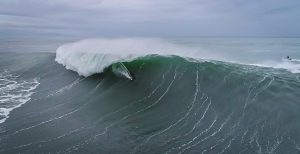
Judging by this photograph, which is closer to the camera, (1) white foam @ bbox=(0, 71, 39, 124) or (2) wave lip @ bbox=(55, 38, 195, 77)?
(1) white foam @ bbox=(0, 71, 39, 124)

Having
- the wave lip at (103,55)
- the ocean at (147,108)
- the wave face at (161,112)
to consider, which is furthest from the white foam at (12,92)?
the wave lip at (103,55)

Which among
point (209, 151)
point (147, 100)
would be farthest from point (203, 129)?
point (147, 100)

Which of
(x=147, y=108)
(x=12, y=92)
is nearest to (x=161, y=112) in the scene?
(x=147, y=108)

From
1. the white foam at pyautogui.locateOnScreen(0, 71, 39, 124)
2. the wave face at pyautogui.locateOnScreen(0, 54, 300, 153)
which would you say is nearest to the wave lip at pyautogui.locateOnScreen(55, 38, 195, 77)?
the wave face at pyautogui.locateOnScreen(0, 54, 300, 153)

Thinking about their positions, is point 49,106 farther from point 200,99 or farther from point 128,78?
point 200,99

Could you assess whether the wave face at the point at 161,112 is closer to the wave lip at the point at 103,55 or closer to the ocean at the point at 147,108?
the ocean at the point at 147,108

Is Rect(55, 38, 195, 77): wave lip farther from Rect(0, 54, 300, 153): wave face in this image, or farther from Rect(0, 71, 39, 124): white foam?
Rect(0, 71, 39, 124): white foam
